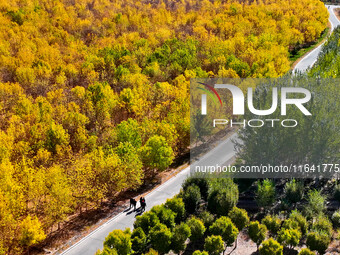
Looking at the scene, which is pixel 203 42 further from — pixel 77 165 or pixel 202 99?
pixel 77 165

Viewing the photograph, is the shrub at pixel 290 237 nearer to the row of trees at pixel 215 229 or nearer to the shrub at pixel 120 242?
the row of trees at pixel 215 229

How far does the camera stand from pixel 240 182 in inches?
1902

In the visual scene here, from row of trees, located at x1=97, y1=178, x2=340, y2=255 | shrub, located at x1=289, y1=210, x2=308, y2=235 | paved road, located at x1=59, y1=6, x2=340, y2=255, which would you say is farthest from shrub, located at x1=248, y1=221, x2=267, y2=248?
paved road, located at x1=59, y1=6, x2=340, y2=255

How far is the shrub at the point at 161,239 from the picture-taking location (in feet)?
114

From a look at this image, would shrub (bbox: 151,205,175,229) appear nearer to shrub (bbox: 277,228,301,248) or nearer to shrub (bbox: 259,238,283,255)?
shrub (bbox: 259,238,283,255)

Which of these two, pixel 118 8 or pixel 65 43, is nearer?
pixel 65 43

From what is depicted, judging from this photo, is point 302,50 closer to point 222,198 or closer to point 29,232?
point 222,198

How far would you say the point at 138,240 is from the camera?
3453 centimetres

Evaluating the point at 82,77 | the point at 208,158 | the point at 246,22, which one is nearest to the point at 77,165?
the point at 208,158

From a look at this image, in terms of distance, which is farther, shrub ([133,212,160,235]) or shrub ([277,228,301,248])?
shrub ([133,212,160,235])

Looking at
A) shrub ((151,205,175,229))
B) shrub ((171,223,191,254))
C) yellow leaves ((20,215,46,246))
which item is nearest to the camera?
shrub ((171,223,191,254))

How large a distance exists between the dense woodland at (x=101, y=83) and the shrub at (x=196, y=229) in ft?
40.6

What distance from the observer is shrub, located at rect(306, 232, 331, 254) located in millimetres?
34344

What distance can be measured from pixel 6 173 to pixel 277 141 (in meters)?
32.1
